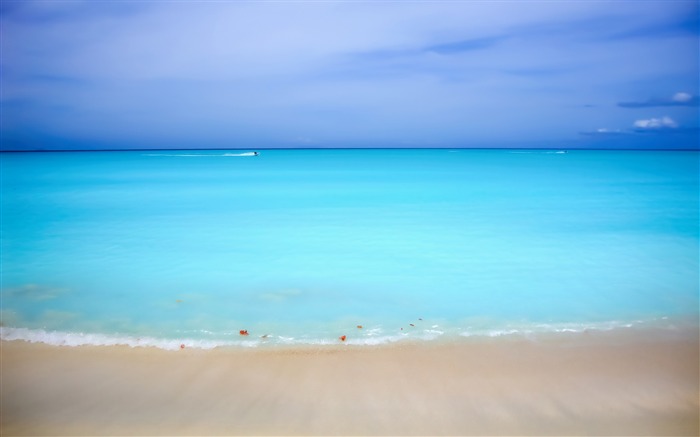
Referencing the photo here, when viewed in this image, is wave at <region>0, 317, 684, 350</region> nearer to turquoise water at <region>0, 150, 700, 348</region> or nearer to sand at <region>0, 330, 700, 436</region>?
turquoise water at <region>0, 150, 700, 348</region>

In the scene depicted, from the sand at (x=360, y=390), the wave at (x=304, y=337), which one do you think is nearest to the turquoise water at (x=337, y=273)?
the wave at (x=304, y=337)

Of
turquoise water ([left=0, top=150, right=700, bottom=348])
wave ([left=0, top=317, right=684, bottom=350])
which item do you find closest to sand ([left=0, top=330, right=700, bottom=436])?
wave ([left=0, top=317, right=684, bottom=350])

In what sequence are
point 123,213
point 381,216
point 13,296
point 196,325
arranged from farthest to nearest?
1. point 123,213
2. point 381,216
3. point 13,296
4. point 196,325

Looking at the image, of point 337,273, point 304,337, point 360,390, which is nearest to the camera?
point 360,390

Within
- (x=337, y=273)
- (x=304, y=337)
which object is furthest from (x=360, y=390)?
(x=337, y=273)

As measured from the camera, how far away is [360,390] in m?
3.10

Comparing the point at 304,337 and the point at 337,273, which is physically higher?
the point at 337,273

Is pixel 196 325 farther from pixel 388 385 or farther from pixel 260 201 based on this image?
pixel 260 201

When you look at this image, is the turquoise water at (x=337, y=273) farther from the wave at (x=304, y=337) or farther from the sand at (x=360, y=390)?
the sand at (x=360, y=390)

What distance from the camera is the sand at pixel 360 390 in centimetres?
272

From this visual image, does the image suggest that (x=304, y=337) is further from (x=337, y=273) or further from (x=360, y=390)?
(x=337, y=273)

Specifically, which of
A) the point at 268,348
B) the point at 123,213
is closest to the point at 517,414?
the point at 268,348

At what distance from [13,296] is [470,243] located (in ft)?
24.3

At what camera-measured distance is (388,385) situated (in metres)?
3.16
